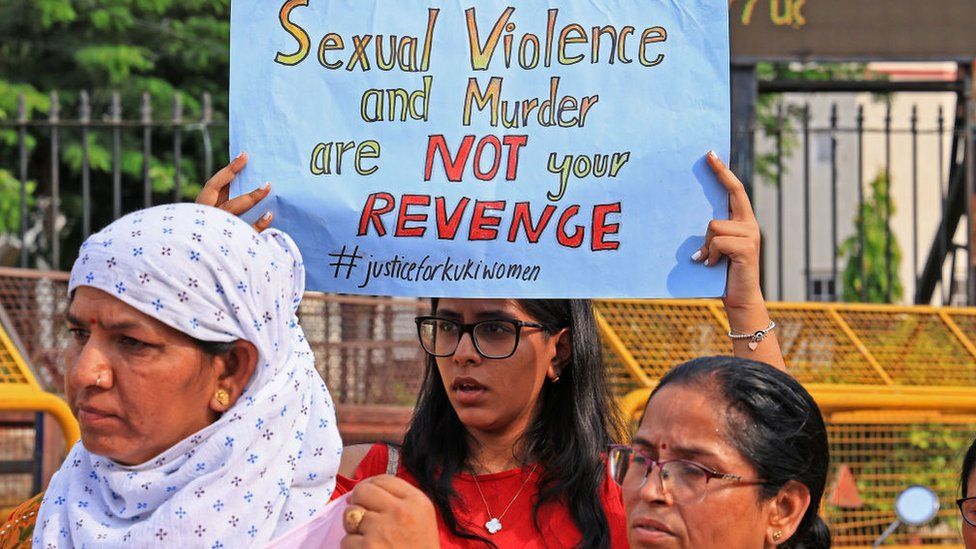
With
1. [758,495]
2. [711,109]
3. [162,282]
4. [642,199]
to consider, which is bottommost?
[758,495]

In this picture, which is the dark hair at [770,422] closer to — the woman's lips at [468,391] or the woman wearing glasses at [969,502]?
the woman wearing glasses at [969,502]

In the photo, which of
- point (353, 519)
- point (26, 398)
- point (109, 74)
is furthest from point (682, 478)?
point (109, 74)

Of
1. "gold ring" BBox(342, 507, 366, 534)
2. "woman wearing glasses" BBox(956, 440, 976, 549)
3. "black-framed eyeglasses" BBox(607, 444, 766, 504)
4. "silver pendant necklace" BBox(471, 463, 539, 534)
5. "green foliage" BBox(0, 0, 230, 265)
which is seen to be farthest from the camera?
"green foliage" BBox(0, 0, 230, 265)

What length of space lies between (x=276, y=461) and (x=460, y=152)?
887mm

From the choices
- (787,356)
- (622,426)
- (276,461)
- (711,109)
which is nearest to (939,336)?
(787,356)

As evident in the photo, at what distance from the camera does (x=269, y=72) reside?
285 centimetres

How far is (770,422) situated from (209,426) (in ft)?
3.13

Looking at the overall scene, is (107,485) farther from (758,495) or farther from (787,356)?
(787,356)

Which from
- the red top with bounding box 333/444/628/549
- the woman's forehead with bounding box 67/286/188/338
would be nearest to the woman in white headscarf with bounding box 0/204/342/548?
the woman's forehead with bounding box 67/286/188/338

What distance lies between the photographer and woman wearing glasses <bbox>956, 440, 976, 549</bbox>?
2.71m

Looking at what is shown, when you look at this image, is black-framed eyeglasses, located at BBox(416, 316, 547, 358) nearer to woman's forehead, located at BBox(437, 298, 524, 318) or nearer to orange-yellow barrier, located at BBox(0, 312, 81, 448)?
woman's forehead, located at BBox(437, 298, 524, 318)

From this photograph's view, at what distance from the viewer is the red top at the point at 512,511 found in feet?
9.68

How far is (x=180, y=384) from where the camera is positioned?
2.14 metres

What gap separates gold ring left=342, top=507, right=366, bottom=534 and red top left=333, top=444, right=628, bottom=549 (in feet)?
2.58
